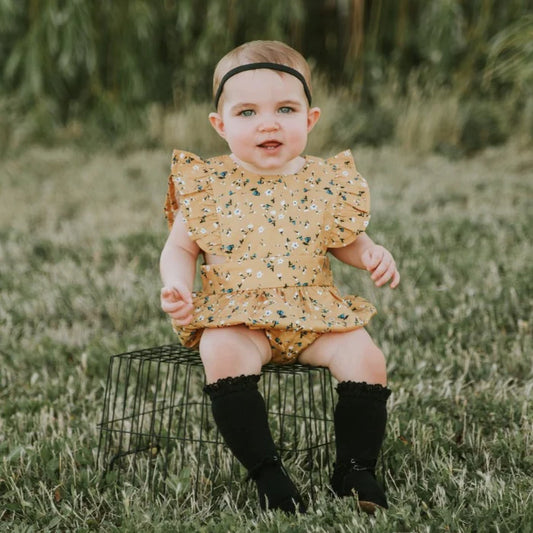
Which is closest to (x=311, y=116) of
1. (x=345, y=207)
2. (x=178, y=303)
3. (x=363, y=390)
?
(x=345, y=207)

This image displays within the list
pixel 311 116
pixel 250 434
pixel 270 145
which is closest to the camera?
pixel 250 434

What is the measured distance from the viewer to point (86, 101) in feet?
32.2

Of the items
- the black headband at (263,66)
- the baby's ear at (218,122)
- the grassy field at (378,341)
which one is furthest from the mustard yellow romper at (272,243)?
the grassy field at (378,341)

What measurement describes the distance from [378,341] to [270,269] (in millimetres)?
1414

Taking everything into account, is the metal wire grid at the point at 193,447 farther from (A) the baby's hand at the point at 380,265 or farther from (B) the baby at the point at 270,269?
(A) the baby's hand at the point at 380,265

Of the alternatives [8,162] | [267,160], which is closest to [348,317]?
[267,160]

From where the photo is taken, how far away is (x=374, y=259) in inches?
100

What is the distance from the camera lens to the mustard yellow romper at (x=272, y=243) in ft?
8.02

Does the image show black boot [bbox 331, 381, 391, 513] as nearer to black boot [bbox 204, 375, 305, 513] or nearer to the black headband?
black boot [bbox 204, 375, 305, 513]

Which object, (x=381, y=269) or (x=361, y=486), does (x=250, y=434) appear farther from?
(x=381, y=269)

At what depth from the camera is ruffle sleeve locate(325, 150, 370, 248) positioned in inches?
104

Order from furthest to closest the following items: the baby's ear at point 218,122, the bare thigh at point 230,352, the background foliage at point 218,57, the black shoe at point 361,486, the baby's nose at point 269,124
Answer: the background foliage at point 218,57 → the baby's ear at point 218,122 → the baby's nose at point 269,124 → the bare thigh at point 230,352 → the black shoe at point 361,486

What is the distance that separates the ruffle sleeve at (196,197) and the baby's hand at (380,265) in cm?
45

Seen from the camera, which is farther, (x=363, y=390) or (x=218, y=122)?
(x=218, y=122)
